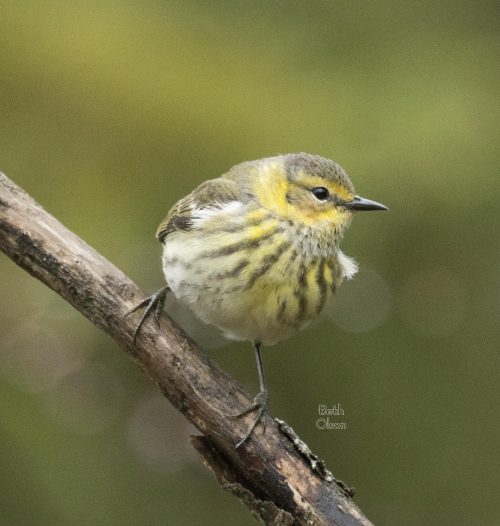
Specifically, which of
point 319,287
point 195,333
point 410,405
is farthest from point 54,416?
point 410,405

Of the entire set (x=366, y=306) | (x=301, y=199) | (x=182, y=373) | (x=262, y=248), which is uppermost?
(x=301, y=199)

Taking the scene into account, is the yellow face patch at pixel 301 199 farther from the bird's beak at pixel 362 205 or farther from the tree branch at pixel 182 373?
the tree branch at pixel 182 373

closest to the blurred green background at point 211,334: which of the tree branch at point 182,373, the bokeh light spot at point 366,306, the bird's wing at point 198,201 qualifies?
the bokeh light spot at point 366,306

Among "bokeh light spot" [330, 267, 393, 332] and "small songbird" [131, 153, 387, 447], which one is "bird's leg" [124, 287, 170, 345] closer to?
"small songbird" [131, 153, 387, 447]

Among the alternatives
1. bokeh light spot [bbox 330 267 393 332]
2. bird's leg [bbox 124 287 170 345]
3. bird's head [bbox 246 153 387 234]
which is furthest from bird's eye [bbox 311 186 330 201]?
bird's leg [bbox 124 287 170 345]

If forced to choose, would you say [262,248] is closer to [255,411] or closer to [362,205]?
[362,205]

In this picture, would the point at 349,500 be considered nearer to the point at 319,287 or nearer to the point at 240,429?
the point at 240,429

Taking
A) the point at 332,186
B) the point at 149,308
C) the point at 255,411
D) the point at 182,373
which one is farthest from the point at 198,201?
the point at 255,411
